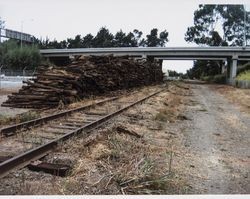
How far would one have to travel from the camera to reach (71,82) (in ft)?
54.6

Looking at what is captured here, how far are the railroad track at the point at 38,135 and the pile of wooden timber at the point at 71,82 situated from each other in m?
2.41

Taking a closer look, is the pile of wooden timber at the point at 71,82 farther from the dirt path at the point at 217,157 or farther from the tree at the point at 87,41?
the tree at the point at 87,41

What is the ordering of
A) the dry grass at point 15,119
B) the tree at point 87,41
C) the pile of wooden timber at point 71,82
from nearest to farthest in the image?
the dry grass at point 15,119, the pile of wooden timber at point 71,82, the tree at point 87,41

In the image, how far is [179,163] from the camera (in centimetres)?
680

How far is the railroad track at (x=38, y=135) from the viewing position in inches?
241

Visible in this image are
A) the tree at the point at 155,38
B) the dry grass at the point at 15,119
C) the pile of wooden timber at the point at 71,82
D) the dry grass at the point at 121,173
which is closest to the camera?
the dry grass at the point at 121,173

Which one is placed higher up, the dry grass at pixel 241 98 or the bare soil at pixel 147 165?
the bare soil at pixel 147 165

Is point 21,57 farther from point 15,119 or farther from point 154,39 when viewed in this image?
point 15,119

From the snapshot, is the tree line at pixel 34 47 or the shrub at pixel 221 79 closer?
the tree line at pixel 34 47

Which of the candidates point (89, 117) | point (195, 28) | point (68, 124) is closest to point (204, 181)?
point (68, 124)

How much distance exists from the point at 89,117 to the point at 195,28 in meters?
75.7

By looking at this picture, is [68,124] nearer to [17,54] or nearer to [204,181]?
[204,181]

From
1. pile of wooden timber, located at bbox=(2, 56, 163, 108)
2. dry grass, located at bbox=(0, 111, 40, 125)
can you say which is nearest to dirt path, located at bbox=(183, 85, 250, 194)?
dry grass, located at bbox=(0, 111, 40, 125)

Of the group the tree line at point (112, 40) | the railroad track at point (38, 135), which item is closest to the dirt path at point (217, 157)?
the railroad track at point (38, 135)
